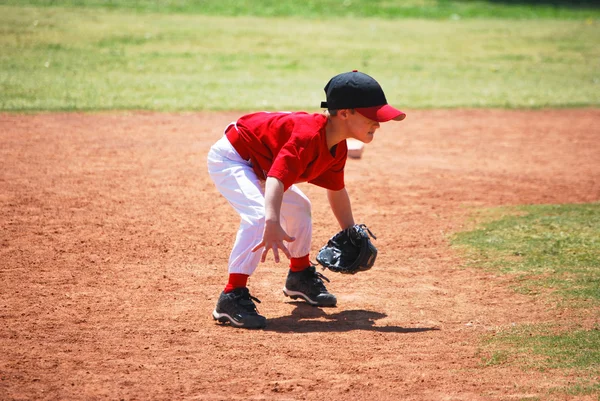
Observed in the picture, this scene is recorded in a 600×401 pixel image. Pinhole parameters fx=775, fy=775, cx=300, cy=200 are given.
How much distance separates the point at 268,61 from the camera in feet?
47.2

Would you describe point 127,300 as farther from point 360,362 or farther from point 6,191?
point 6,191

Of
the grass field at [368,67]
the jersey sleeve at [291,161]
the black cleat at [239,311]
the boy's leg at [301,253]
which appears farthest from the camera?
the grass field at [368,67]

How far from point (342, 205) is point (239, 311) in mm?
906

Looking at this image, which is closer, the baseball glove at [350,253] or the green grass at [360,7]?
the baseball glove at [350,253]

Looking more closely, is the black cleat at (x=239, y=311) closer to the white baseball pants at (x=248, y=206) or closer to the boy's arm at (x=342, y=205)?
the white baseball pants at (x=248, y=206)

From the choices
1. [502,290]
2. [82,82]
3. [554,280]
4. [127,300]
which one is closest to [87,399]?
[127,300]

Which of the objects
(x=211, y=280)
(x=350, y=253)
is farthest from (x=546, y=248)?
(x=211, y=280)

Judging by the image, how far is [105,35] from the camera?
15.3 meters

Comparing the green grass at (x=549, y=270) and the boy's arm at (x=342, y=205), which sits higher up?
the boy's arm at (x=342, y=205)

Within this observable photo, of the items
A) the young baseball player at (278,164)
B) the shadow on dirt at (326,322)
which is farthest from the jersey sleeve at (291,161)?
the shadow on dirt at (326,322)

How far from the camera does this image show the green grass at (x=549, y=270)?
3.75 metres

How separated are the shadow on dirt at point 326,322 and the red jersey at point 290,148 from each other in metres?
0.73

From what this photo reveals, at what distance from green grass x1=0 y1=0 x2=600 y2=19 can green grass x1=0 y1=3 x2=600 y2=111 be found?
2.35ft

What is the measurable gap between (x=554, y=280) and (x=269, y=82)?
8.21 meters
